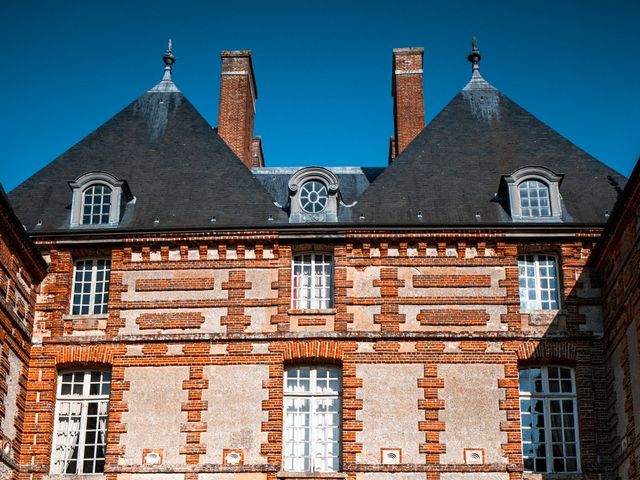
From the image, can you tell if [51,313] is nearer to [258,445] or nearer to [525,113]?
[258,445]

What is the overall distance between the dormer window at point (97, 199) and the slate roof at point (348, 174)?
217 millimetres

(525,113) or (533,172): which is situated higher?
(525,113)

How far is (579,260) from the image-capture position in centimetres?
1572

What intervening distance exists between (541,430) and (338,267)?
395 cm

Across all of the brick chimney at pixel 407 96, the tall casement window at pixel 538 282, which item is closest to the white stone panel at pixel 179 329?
the tall casement window at pixel 538 282

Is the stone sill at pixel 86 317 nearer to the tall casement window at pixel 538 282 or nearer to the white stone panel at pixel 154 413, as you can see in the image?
the white stone panel at pixel 154 413

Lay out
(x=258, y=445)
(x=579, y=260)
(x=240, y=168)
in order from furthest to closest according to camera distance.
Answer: (x=240, y=168)
(x=579, y=260)
(x=258, y=445)

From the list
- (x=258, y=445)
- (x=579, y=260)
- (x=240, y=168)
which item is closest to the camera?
(x=258, y=445)

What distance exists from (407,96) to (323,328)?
6.40 meters

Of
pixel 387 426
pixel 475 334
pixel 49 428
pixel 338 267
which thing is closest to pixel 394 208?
pixel 338 267

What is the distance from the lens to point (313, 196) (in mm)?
16438

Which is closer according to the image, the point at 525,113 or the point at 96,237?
the point at 96,237

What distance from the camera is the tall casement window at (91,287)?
1603 cm

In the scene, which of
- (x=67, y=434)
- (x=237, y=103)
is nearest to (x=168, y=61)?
(x=237, y=103)
